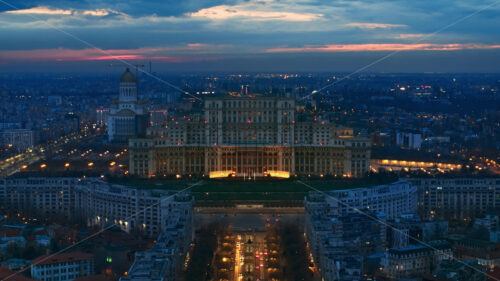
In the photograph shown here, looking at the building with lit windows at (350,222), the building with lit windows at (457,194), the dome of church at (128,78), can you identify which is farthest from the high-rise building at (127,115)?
the building with lit windows at (457,194)

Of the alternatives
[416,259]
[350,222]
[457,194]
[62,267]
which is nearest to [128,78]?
[457,194]

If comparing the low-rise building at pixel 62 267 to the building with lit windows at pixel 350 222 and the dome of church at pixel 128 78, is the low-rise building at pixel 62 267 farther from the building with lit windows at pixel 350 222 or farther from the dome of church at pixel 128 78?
the dome of church at pixel 128 78

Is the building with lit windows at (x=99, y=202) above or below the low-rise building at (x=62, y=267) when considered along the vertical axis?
above

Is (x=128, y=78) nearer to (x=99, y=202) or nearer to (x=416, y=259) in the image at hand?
(x=99, y=202)

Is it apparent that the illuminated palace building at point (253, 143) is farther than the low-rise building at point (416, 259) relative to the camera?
Yes

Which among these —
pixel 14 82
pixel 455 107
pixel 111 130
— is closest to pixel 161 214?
pixel 111 130

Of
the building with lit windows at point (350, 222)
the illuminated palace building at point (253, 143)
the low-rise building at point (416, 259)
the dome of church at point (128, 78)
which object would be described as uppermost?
the dome of church at point (128, 78)

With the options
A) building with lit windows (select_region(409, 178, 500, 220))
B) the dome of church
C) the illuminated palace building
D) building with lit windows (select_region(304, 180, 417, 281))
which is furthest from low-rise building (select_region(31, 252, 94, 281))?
the dome of church
